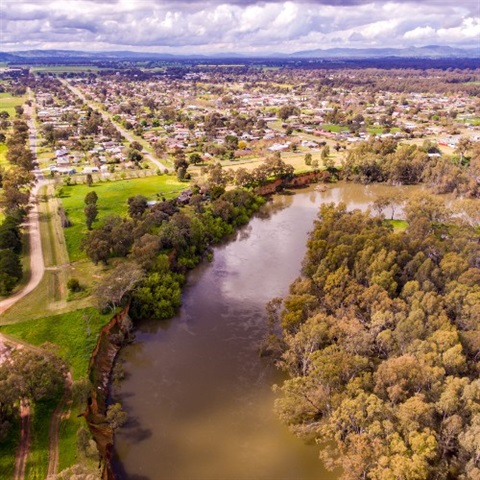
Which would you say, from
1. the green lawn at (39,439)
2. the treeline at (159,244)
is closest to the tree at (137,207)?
the treeline at (159,244)

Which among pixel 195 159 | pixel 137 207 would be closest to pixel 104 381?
pixel 137 207

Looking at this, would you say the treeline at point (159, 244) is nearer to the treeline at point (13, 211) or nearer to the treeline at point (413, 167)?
the treeline at point (13, 211)

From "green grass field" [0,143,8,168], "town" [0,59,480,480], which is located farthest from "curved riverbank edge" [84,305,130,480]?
"green grass field" [0,143,8,168]

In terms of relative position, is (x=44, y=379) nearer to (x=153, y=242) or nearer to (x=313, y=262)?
(x=153, y=242)

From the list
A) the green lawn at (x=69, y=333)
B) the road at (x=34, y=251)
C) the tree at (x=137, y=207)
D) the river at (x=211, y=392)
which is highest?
the tree at (x=137, y=207)

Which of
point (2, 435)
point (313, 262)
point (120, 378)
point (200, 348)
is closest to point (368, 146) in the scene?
point (313, 262)

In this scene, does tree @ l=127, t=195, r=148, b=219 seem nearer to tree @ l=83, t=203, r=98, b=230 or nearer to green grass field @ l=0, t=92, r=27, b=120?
tree @ l=83, t=203, r=98, b=230
